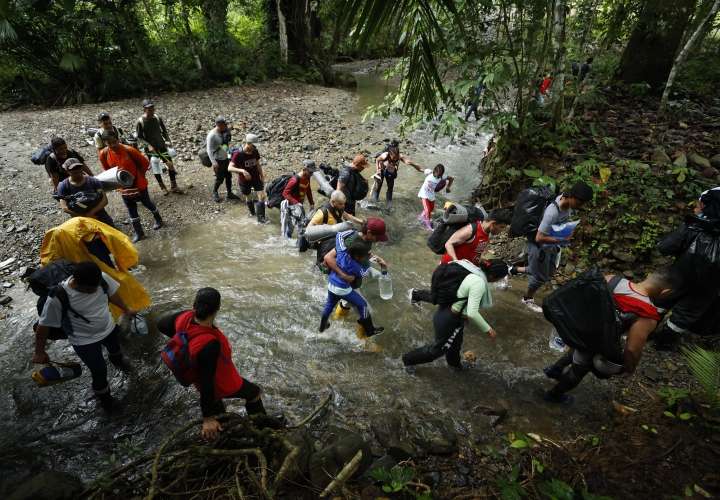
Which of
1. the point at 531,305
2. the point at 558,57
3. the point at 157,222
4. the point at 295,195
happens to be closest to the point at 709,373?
the point at 531,305

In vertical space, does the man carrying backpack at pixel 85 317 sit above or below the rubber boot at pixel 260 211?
above

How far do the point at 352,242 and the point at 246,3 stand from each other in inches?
695

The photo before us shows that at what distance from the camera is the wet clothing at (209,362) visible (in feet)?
8.93

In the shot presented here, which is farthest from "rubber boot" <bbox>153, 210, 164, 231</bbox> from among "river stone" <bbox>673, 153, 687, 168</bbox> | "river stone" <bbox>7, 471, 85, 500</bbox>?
"river stone" <bbox>673, 153, 687, 168</bbox>

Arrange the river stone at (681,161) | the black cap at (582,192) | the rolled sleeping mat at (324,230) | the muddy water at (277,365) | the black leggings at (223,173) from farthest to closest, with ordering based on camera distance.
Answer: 1. the black leggings at (223,173)
2. the river stone at (681,161)
3. the rolled sleeping mat at (324,230)
4. the black cap at (582,192)
5. the muddy water at (277,365)

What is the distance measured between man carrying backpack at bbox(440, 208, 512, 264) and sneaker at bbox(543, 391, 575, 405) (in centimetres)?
174

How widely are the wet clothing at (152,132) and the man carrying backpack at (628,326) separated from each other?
8032mm

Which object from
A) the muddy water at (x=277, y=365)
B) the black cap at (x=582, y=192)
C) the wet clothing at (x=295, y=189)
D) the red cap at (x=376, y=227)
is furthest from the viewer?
the wet clothing at (x=295, y=189)

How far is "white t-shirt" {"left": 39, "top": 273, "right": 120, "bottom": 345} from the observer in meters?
3.31

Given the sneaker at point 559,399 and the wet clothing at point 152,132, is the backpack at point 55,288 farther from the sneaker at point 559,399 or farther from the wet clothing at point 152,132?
the wet clothing at point 152,132

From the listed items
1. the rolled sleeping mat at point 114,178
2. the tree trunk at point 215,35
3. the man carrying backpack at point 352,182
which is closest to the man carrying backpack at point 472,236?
the man carrying backpack at point 352,182

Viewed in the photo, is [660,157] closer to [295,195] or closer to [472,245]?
[472,245]

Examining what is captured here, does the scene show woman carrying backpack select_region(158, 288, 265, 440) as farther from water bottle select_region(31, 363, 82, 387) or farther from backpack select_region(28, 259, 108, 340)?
water bottle select_region(31, 363, 82, 387)

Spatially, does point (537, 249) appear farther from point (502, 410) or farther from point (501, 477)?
point (501, 477)
